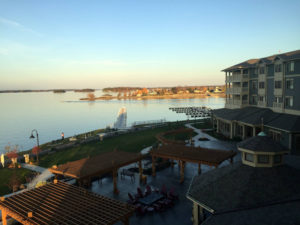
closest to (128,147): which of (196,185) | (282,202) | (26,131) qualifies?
(196,185)

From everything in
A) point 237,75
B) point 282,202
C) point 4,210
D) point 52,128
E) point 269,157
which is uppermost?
point 237,75

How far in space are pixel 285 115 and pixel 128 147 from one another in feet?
76.2

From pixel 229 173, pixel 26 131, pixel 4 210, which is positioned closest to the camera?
pixel 4 210

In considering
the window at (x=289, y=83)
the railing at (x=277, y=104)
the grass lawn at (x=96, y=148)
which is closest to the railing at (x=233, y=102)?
the railing at (x=277, y=104)

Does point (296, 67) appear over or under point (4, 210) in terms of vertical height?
over

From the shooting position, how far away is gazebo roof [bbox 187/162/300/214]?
488 inches

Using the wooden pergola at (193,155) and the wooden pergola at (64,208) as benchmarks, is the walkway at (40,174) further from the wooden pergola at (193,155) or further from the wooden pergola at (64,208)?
the wooden pergola at (193,155)

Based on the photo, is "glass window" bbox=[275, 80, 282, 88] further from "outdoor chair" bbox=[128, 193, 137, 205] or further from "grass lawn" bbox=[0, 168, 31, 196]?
"grass lawn" bbox=[0, 168, 31, 196]

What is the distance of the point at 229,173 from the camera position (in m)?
15.8

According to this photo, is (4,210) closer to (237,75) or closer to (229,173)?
(229,173)

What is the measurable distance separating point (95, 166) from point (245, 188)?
12.3m

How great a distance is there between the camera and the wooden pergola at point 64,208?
12.0m

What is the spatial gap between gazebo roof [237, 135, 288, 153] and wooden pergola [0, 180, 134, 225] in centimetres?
877

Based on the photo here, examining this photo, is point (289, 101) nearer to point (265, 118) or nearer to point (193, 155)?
point (265, 118)
